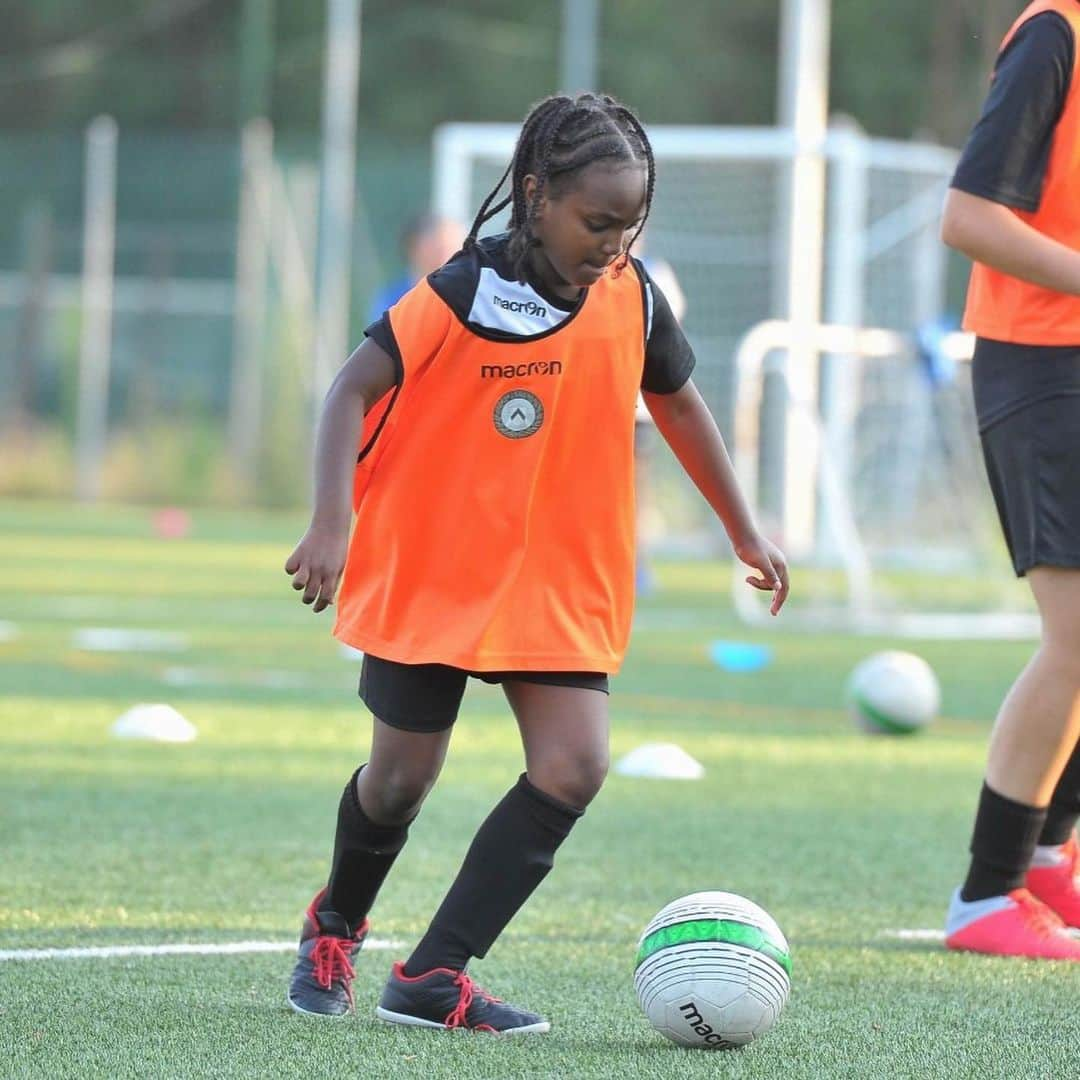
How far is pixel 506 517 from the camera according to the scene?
3.96m

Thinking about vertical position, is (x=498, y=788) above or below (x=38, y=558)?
above

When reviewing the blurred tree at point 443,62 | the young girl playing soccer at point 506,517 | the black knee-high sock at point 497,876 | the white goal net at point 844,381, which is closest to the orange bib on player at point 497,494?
the young girl playing soccer at point 506,517

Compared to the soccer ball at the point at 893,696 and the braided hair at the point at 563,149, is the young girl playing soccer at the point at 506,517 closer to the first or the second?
the braided hair at the point at 563,149

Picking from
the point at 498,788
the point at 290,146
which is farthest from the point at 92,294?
the point at 498,788

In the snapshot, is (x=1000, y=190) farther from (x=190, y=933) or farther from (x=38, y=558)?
(x=38, y=558)

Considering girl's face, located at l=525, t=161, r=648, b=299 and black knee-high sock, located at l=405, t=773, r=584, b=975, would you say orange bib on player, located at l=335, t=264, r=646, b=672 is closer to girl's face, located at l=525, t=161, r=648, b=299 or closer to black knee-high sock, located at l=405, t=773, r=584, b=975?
girl's face, located at l=525, t=161, r=648, b=299

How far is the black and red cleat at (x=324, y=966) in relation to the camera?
4016 mm

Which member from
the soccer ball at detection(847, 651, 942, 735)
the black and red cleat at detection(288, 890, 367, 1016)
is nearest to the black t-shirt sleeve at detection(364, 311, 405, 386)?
the black and red cleat at detection(288, 890, 367, 1016)

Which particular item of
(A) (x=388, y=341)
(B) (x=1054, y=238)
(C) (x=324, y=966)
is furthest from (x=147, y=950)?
(B) (x=1054, y=238)

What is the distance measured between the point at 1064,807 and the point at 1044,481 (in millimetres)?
781

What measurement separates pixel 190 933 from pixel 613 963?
2.87ft

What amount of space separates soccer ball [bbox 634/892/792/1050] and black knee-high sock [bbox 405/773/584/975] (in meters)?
0.24

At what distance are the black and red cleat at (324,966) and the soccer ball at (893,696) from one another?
4.39m

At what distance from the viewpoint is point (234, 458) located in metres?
25.3
